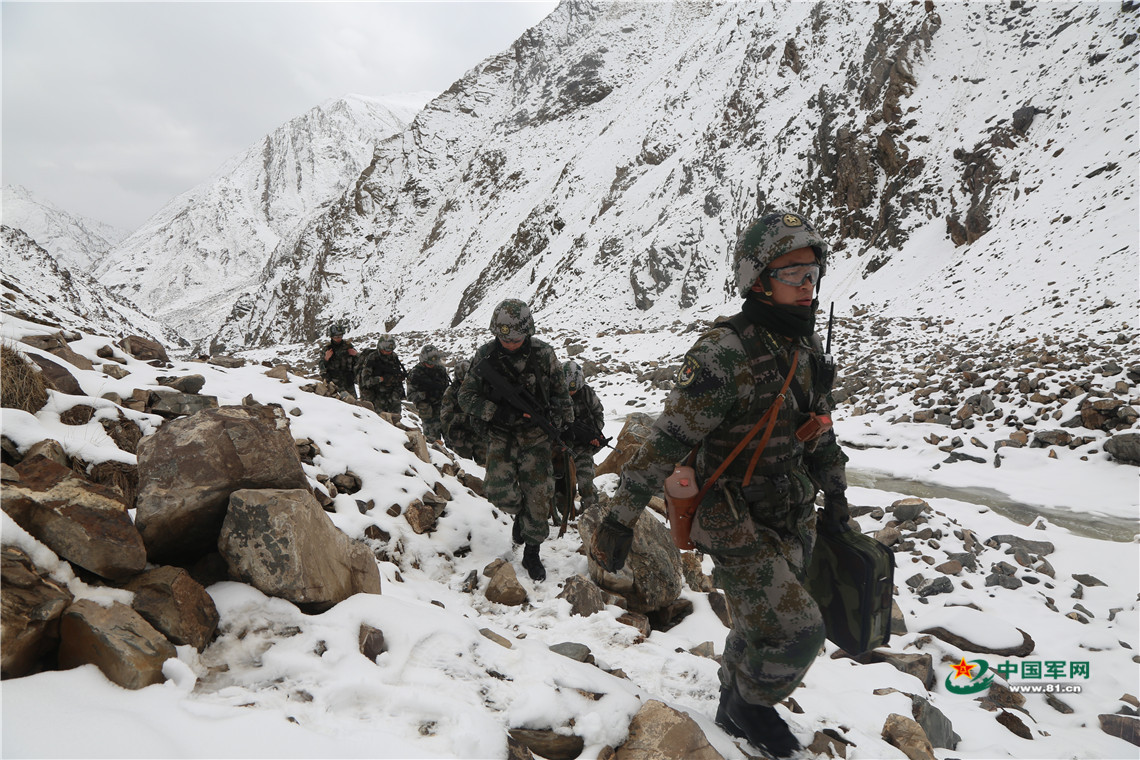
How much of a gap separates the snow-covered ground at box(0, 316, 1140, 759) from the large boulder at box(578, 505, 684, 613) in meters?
0.28

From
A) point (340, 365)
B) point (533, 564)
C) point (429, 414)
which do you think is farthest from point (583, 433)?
point (340, 365)

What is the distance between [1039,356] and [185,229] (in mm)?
210802

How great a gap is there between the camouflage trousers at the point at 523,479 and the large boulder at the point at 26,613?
3.09 metres

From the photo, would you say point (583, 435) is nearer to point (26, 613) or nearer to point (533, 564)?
point (533, 564)

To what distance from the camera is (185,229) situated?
552 feet

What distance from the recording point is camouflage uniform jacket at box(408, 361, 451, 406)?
879cm

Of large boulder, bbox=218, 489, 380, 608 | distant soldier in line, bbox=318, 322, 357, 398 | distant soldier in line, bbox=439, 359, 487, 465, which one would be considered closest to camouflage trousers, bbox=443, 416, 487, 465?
distant soldier in line, bbox=439, 359, 487, 465

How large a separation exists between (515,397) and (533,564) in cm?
143

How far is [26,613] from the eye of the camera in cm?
173

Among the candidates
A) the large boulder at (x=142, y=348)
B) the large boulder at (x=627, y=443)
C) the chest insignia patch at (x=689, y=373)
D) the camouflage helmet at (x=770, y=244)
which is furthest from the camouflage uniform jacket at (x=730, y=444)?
the large boulder at (x=142, y=348)

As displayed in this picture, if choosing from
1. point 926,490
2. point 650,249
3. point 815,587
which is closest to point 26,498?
point 815,587

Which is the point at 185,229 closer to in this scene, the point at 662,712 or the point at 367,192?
the point at 367,192

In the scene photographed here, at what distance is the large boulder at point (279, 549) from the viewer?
99.5 inches

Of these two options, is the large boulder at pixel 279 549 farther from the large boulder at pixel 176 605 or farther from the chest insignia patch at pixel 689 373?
the chest insignia patch at pixel 689 373
